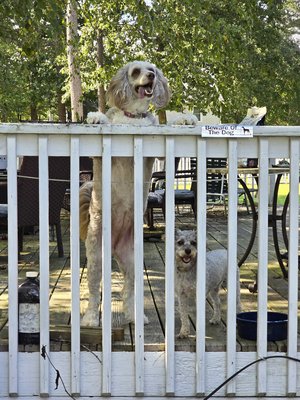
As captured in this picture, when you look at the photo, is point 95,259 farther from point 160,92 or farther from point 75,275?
point 160,92

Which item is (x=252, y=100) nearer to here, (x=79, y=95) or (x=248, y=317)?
(x=79, y=95)

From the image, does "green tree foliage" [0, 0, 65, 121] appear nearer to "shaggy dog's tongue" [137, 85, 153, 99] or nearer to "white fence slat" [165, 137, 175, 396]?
"shaggy dog's tongue" [137, 85, 153, 99]

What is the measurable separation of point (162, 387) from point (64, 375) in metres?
0.46

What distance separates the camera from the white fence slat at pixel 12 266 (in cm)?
307

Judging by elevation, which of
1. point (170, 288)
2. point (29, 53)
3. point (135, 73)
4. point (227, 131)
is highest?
point (29, 53)

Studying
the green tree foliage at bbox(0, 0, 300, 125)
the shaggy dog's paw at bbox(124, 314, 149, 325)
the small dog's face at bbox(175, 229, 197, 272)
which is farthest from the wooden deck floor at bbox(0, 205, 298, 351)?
the green tree foliage at bbox(0, 0, 300, 125)

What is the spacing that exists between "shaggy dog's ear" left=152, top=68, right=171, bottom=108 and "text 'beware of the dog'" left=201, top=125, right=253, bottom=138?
32.0 inches

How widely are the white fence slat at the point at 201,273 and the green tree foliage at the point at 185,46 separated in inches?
108

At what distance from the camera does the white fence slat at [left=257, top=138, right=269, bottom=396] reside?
312cm

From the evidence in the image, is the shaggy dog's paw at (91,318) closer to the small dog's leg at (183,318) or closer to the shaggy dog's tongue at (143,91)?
the small dog's leg at (183,318)

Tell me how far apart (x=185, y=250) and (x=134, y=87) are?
3.05ft

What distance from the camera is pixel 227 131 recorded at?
3.05 meters

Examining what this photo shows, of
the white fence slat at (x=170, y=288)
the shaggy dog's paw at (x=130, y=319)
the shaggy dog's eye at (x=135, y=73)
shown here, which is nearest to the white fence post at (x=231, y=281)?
the white fence slat at (x=170, y=288)

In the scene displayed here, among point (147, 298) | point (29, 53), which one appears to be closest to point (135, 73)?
point (147, 298)
